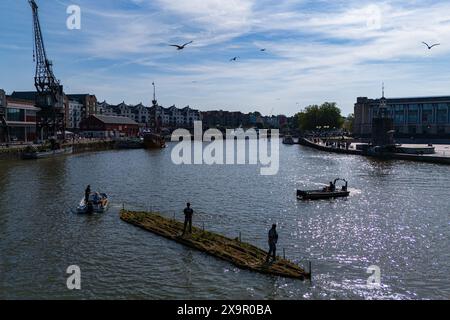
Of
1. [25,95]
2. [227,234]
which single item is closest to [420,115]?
[25,95]

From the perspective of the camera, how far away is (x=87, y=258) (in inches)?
1041

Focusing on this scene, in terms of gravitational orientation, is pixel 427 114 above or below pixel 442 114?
above

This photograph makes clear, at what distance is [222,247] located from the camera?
2705 centimetres

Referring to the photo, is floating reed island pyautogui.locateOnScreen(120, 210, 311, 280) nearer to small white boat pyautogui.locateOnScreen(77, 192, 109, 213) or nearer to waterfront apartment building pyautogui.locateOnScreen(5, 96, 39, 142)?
small white boat pyautogui.locateOnScreen(77, 192, 109, 213)

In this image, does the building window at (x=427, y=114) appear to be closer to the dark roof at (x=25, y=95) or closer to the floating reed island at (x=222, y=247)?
the dark roof at (x=25, y=95)

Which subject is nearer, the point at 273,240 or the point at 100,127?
the point at 273,240

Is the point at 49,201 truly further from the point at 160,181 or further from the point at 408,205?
the point at 408,205

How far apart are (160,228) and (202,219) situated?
17.2ft

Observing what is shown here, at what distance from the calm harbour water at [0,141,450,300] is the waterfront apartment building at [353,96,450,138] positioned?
114604mm

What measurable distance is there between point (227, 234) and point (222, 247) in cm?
464

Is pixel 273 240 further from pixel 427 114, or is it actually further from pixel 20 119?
pixel 427 114

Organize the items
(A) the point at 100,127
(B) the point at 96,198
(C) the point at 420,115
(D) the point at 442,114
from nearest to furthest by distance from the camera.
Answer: (B) the point at 96,198 → (D) the point at 442,114 → (A) the point at 100,127 → (C) the point at 420,115

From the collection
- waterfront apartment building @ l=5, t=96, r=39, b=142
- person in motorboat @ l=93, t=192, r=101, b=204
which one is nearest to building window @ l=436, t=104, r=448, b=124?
waterfront apartment building @ l=5, t=96, r=39, b=142
